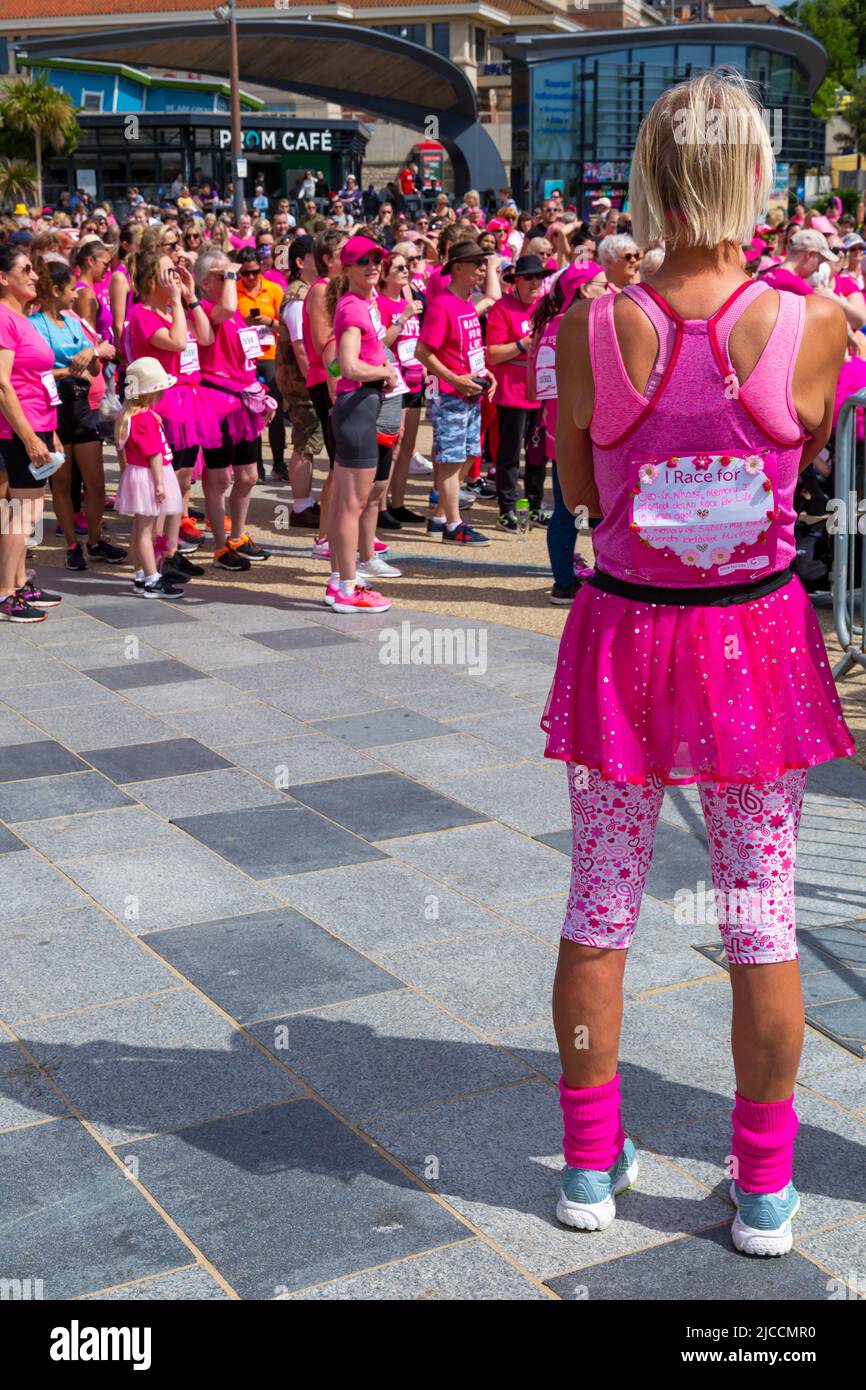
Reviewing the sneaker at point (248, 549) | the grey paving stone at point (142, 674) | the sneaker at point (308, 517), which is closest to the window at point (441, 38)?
the sneaker at point (308, 517)

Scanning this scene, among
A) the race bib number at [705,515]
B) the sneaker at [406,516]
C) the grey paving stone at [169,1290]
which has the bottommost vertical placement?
the grey paving stone at [169,1290]

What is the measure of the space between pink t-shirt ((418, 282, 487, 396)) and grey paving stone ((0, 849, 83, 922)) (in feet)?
20.0

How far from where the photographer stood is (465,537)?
1062cm

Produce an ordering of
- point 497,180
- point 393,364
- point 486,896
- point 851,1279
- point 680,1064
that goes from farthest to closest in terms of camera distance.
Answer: point 497,180, point 393,364, point 486,896, point 680,1064, point 851,1279

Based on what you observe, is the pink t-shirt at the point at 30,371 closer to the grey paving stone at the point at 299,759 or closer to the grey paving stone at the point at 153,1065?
the grey paving stone at the point at 299,759

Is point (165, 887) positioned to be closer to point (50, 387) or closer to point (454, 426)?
point (50, 387)

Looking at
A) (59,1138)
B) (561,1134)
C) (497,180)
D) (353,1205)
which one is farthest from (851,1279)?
(497,180)

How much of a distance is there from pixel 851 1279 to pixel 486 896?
1.97 meters

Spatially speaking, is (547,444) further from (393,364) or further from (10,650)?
(10,650)

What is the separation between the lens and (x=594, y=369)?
2684 mm

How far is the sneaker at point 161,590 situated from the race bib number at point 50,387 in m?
1.10

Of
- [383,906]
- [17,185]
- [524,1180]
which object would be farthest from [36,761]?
[17,185]

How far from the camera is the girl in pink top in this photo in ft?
8.66

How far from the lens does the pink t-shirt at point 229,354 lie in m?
9.38
